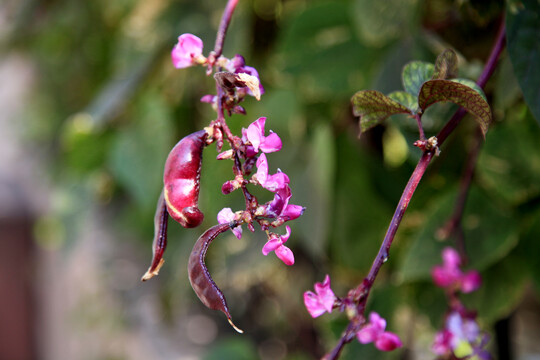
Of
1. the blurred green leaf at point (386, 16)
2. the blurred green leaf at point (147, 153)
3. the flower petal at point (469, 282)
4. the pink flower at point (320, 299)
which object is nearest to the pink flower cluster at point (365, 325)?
the pink flower at point (320, 299)

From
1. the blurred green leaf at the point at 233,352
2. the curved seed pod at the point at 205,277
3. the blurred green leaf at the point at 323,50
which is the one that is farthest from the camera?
the blurred green leaf at the point at 233,352

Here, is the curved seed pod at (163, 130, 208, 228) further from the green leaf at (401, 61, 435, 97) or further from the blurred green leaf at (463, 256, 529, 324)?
the blurred green leaf at (463, 256, 529, 324)

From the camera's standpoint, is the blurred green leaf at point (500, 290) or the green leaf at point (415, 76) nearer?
the green leaf at point (415, 76)

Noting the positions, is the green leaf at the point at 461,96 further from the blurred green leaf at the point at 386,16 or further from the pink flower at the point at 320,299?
the blurred green leaf at the point at 386,16

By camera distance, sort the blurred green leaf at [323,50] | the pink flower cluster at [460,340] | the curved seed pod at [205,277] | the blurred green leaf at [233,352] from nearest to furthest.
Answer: the curved seed pod at [205,277] < the pink flower cluster at [460,340] < the blurred green leaf at [323,50] < the blurred green leaf at [233,352]

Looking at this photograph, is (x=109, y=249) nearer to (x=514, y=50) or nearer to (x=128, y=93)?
(x=128, y=93)

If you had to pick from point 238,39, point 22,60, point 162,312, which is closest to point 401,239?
point 238,39
